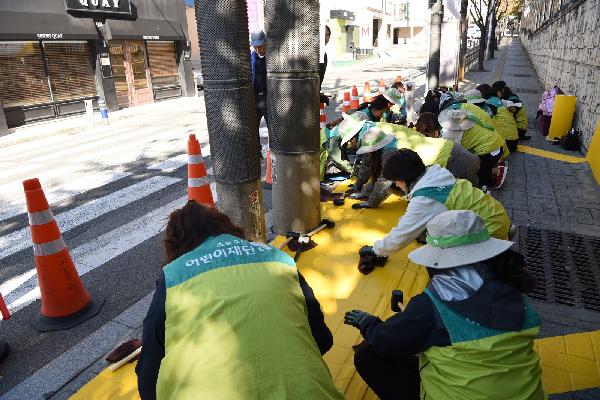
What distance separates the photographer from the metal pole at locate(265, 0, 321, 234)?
3.68m

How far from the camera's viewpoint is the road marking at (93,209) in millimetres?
5012

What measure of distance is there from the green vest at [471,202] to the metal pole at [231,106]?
1404mm

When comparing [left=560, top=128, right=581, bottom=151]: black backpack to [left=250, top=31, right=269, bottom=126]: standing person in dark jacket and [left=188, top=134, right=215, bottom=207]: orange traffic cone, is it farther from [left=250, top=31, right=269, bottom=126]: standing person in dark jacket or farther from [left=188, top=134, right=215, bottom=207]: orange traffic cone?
[left=188, top=134, right=215, bottom=207]: orange traffic cone

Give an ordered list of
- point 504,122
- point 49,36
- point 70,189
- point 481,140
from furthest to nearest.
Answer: point 49,36
point 504,122
point 70,189
point 481,140

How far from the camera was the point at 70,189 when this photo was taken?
697 centimetres

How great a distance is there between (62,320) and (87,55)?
49.6 ft

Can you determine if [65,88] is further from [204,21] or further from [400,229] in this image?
[400,229]

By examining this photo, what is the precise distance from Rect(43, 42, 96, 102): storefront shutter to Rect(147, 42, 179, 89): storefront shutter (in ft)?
10.5

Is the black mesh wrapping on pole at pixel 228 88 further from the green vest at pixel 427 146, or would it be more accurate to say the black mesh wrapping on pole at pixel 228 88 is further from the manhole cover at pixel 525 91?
the manhole cover at pixel 525 91

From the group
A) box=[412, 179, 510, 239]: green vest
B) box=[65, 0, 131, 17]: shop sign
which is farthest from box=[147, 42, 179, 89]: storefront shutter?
box=[412, 179, 510, 239]: green vest

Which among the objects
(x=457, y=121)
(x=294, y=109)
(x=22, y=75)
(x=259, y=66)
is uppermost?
(x=22, y=75)

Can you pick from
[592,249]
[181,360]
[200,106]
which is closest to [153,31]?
[200,106]

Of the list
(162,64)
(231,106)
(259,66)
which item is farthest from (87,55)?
(231,106)

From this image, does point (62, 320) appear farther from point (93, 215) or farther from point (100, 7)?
point (100, 7)
